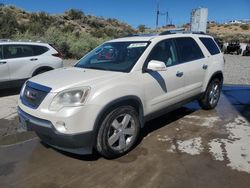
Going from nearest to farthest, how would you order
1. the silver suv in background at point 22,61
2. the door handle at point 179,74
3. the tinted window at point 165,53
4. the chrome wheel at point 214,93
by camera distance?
1. the tinted window at point 165,53
2. the door handle at point 179,74
3. the chrome wheel at point 214,93
4. the silver suv in background at point 22,61

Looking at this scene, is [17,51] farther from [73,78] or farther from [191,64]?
[191,64]

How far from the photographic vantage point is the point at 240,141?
503 centimetres

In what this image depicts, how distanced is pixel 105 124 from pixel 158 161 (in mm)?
969

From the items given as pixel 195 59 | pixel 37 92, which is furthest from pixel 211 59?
pixel 37 92

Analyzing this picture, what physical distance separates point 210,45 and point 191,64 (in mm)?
1240

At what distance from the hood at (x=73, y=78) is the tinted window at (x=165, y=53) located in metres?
0.88

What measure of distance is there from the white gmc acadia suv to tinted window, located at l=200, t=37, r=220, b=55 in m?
0.49

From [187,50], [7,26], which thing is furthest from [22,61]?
[7,26]

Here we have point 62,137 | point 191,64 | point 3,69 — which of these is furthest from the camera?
point 3,69

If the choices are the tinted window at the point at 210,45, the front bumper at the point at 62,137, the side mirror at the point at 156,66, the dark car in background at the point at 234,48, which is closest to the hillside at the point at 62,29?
the dark car in background at the point at 234,48

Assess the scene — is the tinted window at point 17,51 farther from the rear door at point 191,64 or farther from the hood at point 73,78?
the rear door at point 191,64

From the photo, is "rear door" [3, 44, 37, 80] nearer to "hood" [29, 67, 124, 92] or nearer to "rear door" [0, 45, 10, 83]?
"rear door" [0, 45, 10, 83]

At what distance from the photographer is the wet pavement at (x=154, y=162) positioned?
373 cm

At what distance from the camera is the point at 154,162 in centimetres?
Answer: 423
